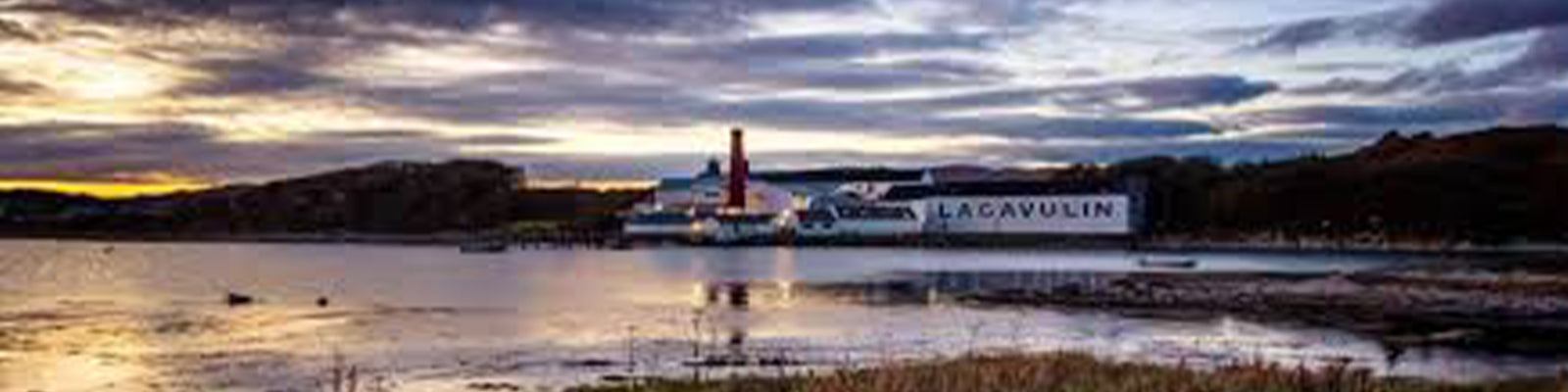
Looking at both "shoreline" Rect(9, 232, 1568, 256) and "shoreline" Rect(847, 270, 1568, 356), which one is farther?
"shoreline" Rect(9, 232, 1568, 256)

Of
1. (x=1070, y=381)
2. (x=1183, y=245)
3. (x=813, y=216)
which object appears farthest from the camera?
(x=813, y=216)

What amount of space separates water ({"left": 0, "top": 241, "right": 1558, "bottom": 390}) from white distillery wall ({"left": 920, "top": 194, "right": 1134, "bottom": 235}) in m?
71.7

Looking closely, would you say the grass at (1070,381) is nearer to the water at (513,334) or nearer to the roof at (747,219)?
the water at (513,334)

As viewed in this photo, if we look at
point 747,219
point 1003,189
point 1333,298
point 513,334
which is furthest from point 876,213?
point 513,334

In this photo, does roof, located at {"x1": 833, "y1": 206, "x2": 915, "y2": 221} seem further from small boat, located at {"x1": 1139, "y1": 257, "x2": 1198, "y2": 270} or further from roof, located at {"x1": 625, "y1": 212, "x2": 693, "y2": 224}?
small boat, located at {"x1": 1139, "y1": 257, "x2": 1198, "y2": 270}

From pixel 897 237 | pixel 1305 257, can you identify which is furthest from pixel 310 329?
pixel 897 237

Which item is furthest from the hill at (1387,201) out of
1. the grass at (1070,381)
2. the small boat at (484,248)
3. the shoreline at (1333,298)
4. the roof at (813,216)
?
the grass at (1070,381)

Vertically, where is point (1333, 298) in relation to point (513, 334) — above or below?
below

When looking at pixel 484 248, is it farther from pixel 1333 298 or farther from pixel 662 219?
pixel 1333 298

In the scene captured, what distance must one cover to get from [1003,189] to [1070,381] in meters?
149

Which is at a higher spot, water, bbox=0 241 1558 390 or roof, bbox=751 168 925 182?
roof, bbox=751 168 925 182

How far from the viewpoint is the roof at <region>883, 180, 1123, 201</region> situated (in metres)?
164

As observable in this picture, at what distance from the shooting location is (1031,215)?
547ft

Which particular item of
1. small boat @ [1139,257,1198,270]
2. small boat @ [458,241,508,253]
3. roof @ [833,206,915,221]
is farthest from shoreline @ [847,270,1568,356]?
small boat @ [458,241,508,253]
